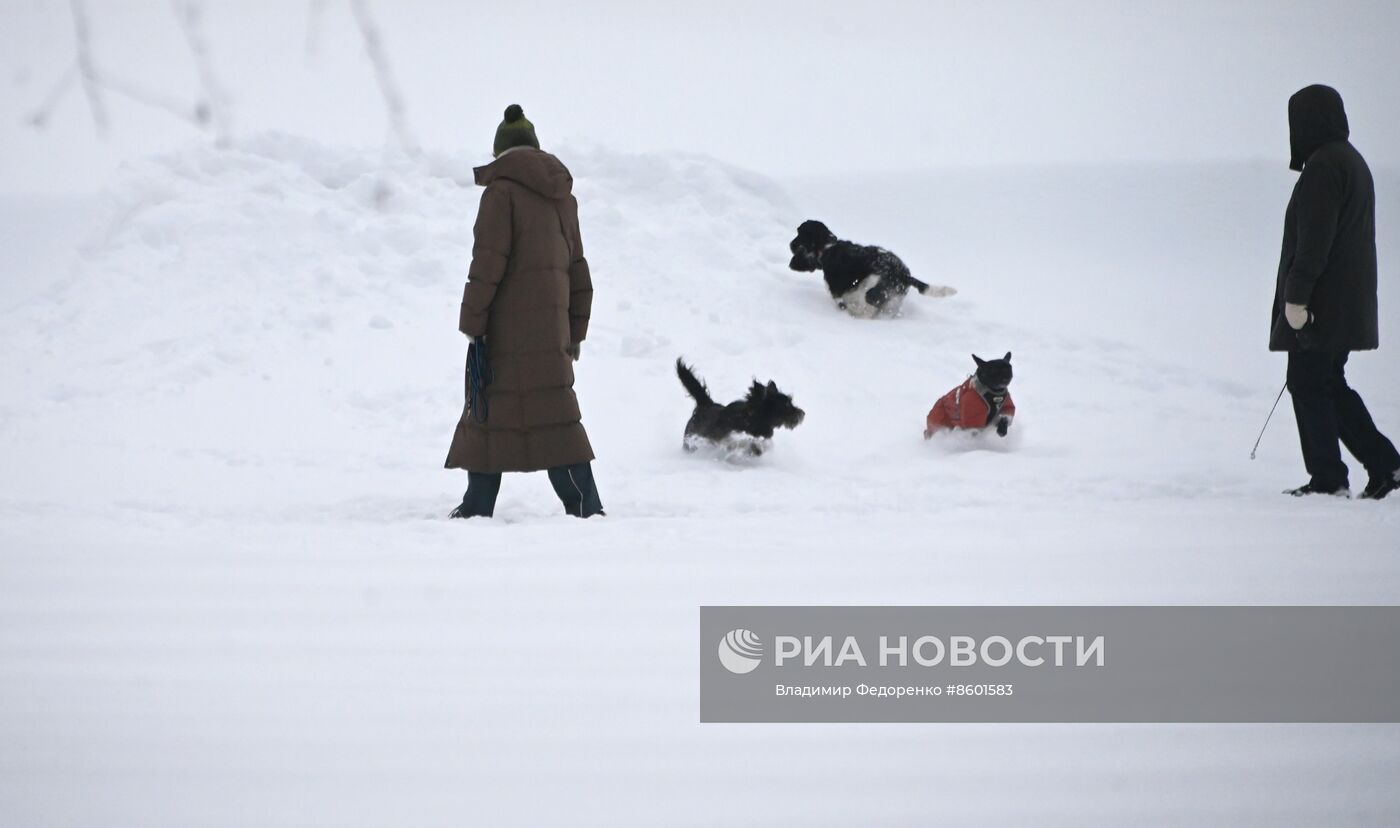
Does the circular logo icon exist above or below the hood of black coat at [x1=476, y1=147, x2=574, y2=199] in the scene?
below

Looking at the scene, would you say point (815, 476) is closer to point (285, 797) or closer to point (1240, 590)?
point (1240, 590)

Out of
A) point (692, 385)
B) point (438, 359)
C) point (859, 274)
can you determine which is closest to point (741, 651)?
point (692, 385)

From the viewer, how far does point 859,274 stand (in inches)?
360

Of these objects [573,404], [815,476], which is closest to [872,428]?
[815,476]

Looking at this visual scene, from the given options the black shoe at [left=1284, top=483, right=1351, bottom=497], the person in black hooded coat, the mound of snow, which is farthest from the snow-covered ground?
the person in black hooded coat

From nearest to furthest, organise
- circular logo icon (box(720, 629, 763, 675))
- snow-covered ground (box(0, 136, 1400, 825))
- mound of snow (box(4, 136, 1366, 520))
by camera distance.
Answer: snow-covered ground (box(0, 136, 1400, 825)) < circular logo icon (box(720, 629, 763, 675)) < mound of snow (box(4, 136, 1366, 520))

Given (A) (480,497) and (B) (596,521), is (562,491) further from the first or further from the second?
(B) (596,521)

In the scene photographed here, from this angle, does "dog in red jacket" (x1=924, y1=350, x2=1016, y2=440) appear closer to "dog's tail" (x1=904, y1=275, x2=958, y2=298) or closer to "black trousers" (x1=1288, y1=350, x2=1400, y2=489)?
"black trousers" (x1=1288, y1=350, x2=1400, y2=489)

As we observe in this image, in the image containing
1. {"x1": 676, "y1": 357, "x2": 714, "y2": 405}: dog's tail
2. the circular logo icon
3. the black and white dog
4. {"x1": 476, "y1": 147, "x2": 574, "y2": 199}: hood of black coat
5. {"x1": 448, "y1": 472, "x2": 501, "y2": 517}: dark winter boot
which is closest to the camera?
the circular logo icon

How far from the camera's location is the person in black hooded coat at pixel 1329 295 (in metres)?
4.62

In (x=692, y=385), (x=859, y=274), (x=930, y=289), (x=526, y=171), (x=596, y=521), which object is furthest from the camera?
(x=930, y=289)

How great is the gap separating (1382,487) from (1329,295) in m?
0.82

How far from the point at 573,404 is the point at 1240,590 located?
2731mm

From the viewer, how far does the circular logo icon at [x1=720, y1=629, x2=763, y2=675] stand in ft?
7.90
